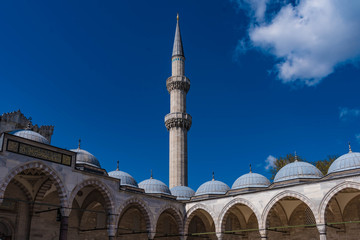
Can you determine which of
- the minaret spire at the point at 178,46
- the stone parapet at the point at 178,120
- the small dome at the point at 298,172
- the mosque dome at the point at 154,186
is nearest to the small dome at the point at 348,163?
the small dome at the point at 298,172

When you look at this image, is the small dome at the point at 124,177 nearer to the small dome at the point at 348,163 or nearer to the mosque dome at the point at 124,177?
the mosque dome at the point at 124,177

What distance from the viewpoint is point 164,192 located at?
24.0 metres

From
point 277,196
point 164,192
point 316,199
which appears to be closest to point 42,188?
point 164,192

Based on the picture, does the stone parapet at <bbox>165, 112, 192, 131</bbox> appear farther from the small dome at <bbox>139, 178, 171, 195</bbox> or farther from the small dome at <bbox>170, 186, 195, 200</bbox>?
the small dome at <bbox>139, 178, 171, 195</bbox>

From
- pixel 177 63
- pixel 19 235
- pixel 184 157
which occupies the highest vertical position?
pixel 177 63

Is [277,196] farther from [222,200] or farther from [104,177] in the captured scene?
[104,177]

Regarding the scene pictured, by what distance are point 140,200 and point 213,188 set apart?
627 centimetres

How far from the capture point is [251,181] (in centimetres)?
2322

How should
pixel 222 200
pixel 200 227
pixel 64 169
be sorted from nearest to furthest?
pixel 64 169 → pixel 222 200 → pixel 200 227

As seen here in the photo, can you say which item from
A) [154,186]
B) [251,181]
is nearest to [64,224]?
[154,186]

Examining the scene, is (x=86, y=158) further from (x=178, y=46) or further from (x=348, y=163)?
(x=178, y=46)

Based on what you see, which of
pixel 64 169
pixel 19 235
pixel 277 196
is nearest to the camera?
pixel 64 169

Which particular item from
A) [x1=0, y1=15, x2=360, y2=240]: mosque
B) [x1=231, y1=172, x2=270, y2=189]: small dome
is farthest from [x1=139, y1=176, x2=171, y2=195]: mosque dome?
[x1=231, y1=172, x2=270, y2=189]: small dome

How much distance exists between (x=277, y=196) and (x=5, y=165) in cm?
1269
